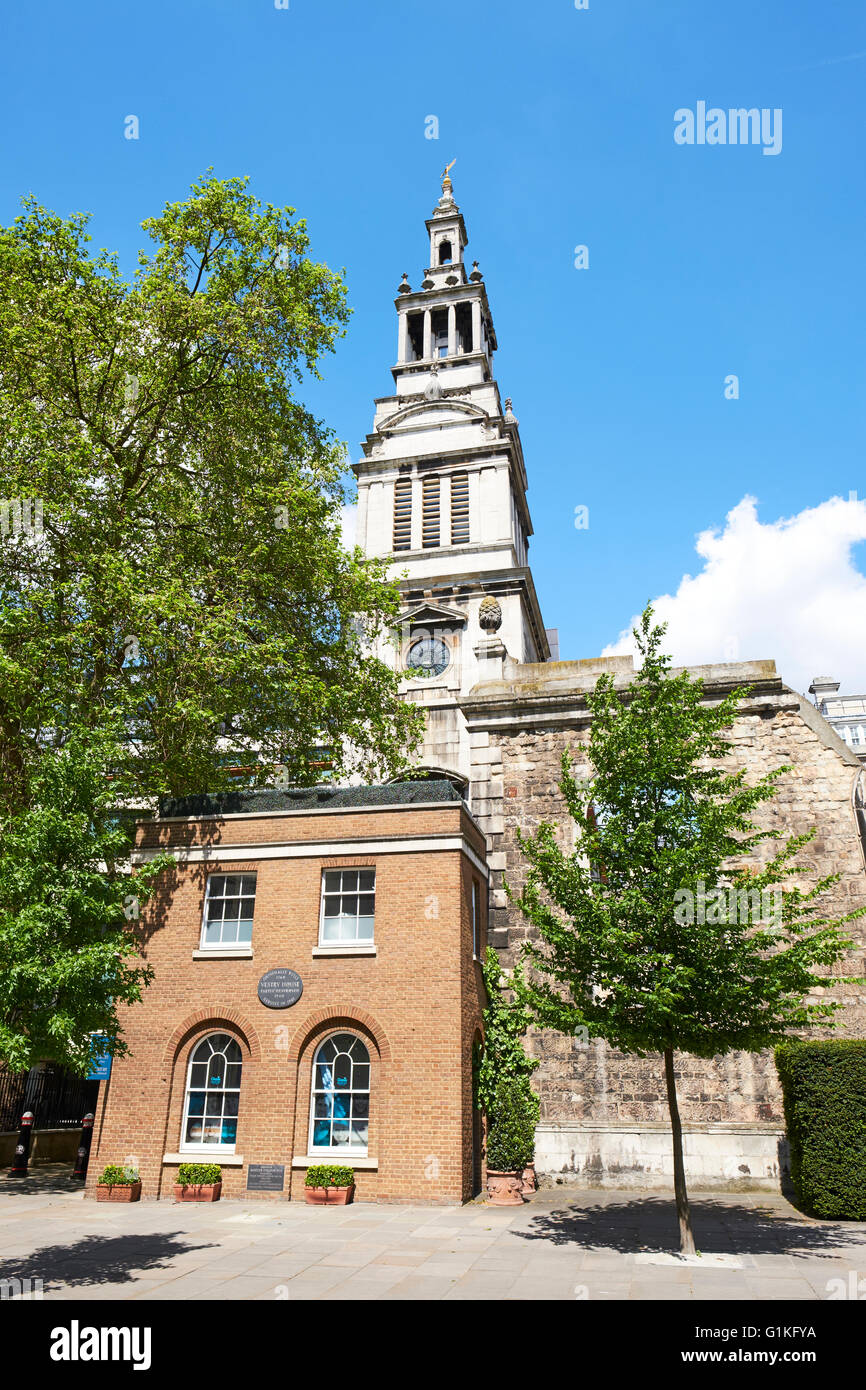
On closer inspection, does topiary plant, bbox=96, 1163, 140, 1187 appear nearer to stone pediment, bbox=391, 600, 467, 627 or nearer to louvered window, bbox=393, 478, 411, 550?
stone pediment, bbox=391, 600, 467, 627

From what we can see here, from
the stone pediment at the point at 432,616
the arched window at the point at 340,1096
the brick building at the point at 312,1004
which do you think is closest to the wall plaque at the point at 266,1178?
the brick building at the point at 312,1004

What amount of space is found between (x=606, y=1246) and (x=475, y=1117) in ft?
16.8

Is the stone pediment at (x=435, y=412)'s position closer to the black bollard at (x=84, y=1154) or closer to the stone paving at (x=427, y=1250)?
the black bollard at (x=84, y=1154)

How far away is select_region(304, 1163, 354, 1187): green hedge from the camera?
14836 millimetres

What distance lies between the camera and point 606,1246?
37.6 ft

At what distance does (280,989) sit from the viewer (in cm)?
1642

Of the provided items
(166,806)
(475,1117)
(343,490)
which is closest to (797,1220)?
(475,1117)

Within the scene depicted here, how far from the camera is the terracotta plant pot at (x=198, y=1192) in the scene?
15297 mm

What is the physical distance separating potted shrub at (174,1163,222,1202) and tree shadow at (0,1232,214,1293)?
122 inches

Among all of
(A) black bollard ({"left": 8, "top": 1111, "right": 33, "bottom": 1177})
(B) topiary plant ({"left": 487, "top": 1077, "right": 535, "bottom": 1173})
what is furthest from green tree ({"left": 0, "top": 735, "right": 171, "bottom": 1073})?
(A) black bollard ({"left": 8, "top": 1111, "right": 33, "bottom": 1177})

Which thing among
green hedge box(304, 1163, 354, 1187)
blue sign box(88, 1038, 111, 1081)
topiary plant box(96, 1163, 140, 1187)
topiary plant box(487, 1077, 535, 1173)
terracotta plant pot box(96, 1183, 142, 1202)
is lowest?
terracotta plant pot box(96, 1183, 142, 1202)
